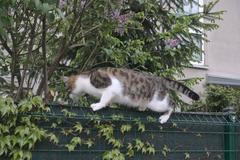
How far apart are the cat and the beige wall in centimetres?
833

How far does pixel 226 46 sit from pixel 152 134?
924 cm

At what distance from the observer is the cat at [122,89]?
4.36 m

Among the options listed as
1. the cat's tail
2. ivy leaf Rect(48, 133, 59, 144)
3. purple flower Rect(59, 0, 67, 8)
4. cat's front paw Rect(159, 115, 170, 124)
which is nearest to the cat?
cat's front paw Rect(159, 115, 170, 124)

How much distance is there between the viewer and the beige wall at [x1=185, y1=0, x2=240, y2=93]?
515 inches

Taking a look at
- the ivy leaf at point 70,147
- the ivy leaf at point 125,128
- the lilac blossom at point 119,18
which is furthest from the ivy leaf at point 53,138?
the lilac blossom at point 119,18

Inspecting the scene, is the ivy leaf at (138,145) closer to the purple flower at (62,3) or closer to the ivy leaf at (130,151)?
the ivy leaf at (130,151)

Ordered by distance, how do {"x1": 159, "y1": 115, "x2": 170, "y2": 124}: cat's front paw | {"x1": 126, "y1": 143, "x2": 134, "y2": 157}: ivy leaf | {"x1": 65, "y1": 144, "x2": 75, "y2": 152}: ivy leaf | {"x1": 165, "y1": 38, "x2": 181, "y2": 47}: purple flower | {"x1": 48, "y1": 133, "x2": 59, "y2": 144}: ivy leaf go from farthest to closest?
1. {"x1": 165, "y1": 38, "x2": 181, "y2": 47}: purple flower
2. {"x1": 159, "y1": 115, "x2": 170, "y2": 124}: cat's front paw
3. {"x1": 126, "y1": 143, "x2": 134, "y2": 157}: ivy leaf
4. {"x1": 65, "y1": 144, "x2": 75, "y2": 152}: ivy leaf
5. {"x1": 48, "y1": 133, "x2": 59, "y2": 144}: ivy leaf

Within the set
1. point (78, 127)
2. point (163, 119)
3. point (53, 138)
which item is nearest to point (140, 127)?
point (163, 119)

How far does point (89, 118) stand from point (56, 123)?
305 millimetres

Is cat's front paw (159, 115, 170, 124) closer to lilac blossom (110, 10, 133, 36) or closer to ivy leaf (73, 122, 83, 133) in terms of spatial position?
ivy leaf (73, 122, 83, 133)

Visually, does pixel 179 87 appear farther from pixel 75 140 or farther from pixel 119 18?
pixel 75 140

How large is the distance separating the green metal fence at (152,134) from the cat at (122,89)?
0.31 ft

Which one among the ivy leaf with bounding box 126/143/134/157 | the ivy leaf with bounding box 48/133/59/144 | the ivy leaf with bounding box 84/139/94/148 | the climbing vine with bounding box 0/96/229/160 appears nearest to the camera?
the climbing vine with bounding box 0/96/229/160

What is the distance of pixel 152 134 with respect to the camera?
462cm
